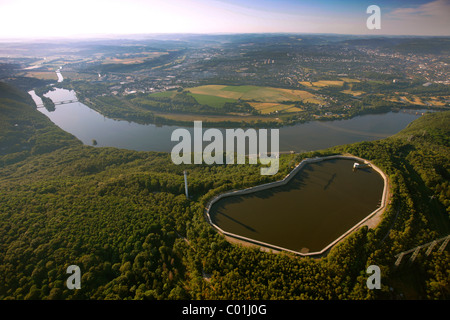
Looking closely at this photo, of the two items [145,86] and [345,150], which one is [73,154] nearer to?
[345,150]

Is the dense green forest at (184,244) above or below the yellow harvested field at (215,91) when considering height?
below

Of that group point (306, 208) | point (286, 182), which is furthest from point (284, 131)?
point (306, 208)

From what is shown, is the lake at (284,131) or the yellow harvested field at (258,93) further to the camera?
the yellow harvested field at (258,93)

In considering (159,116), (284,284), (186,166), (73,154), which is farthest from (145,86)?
(284,284)

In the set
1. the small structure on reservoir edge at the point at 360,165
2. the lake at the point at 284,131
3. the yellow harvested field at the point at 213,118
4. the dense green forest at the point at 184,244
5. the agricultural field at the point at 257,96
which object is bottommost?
the dense green forest at the point at 184,244

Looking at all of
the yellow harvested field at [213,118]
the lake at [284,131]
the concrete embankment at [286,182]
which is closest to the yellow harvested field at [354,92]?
the lake at [284,131]

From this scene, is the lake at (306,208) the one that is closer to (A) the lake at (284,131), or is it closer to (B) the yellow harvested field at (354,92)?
(A) the lake at (284,131)

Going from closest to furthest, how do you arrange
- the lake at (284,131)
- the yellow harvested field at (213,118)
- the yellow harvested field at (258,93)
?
the lake at (284,131) < the yellow harvested field at (213,118) < the yellow harvested field at (258,93)

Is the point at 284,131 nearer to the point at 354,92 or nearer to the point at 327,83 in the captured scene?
the point at 354,92

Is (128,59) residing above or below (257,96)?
above
